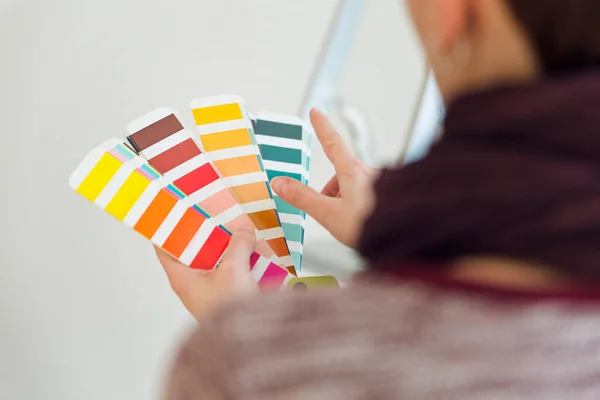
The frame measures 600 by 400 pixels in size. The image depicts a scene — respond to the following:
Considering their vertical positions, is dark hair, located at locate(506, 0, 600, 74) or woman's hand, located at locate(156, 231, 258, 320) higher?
dark hair, located at locate(506, 0, 600, 74)

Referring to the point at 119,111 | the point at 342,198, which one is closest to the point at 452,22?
the point at 342,198

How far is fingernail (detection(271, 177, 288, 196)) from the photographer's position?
55 centimetres

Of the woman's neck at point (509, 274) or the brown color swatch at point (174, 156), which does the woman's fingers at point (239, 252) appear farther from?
the woman's neck at point (509, 274)

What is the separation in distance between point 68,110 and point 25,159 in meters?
0.11

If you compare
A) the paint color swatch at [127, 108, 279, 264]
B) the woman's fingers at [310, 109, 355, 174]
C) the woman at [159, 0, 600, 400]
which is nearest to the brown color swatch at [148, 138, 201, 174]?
the paint color swatch at [127, 108, 279, 264]

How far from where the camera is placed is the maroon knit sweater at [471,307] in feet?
0.84

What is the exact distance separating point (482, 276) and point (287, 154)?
336 mm

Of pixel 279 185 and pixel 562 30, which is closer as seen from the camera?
pixel 562 30

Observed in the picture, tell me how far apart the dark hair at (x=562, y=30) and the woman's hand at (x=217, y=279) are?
29 centimetres

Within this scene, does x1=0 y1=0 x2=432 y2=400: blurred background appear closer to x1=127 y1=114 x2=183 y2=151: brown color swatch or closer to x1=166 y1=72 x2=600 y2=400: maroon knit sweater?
x1=127 y1=114 x2=183 y2=151: brown color swatch

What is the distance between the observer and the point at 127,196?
493 millimetres

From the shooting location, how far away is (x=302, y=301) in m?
0.29

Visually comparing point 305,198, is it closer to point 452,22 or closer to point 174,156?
point 174,156

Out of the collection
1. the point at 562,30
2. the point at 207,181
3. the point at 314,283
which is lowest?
the point at 314,283
